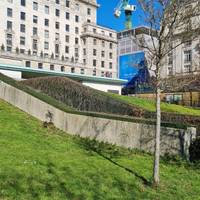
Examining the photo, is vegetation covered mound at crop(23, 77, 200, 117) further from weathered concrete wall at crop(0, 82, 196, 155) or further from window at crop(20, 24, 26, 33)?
window at crop(20, 24, 26, 33)

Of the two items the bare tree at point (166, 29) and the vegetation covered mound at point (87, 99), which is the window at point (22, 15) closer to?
the vegetation covered mound at point (87, 99)

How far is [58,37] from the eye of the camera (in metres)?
75.5

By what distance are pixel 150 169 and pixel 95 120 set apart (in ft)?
15.0

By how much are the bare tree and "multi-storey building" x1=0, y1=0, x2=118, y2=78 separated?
5497cm

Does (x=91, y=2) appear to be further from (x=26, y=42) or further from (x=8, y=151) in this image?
(x=8, y=151)

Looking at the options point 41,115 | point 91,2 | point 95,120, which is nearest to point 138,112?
point 95,120

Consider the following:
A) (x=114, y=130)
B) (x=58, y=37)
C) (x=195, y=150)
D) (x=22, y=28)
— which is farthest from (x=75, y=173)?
(x=58, y=37)

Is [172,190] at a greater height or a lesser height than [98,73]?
lesser

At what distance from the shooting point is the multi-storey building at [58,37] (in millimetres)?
66438

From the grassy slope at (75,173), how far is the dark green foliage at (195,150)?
72 cm

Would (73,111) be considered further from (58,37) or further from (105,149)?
(58,37)

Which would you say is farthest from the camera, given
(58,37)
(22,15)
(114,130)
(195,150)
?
(58,37)

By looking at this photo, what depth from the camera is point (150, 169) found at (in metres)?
9.36

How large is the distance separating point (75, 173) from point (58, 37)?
69.9m
